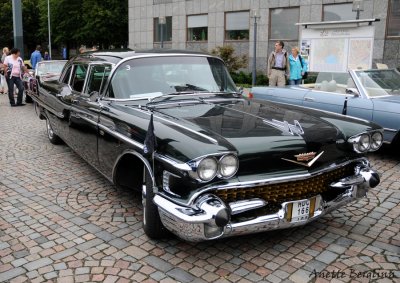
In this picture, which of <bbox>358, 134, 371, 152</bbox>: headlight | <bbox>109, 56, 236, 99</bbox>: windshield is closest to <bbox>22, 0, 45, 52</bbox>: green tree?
<bbox>109, 56, 236, 99</bbox>: windshield

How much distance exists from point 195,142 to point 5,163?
4.34m

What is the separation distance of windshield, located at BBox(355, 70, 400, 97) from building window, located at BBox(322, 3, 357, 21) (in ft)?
41.6

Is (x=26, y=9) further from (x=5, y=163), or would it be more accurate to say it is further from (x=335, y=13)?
(x=5, y=163)

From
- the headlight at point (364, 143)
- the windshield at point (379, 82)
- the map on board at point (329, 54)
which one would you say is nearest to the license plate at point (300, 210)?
the headlight at point (364, 143)

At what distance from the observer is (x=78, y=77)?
580 centimetres

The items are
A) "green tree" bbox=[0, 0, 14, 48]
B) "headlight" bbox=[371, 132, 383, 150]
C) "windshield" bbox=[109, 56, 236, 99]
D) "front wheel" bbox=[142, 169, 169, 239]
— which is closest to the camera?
"front wheel" bbox=[142, 169, 169, 239]

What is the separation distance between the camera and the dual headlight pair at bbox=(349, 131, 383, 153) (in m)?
3.87

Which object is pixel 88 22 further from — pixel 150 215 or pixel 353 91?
pixel 150 215

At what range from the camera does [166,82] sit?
4.61 m

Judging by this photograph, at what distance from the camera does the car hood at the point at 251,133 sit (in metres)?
3.20

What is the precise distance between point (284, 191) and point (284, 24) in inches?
753

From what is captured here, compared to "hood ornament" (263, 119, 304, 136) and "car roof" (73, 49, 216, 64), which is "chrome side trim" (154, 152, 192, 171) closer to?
"hood ornament" (263, 119, 304, 136)

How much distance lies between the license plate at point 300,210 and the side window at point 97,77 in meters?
2.54

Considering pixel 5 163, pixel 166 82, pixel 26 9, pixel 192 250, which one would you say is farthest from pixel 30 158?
pixel 26 9
